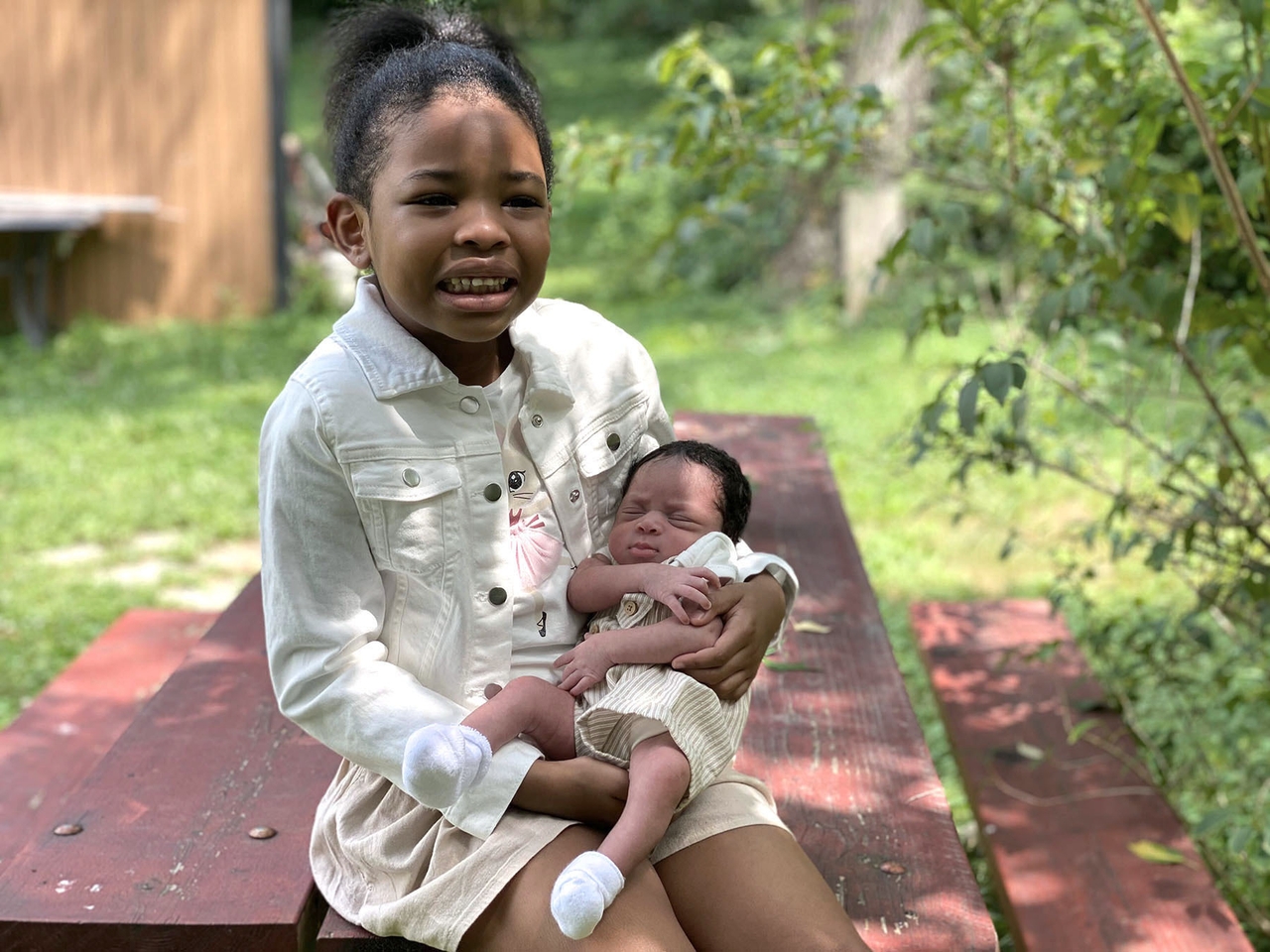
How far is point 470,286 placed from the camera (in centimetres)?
190

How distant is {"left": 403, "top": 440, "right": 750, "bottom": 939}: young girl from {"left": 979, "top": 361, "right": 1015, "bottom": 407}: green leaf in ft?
1.67

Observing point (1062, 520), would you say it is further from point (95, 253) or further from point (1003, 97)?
point (95, 253)

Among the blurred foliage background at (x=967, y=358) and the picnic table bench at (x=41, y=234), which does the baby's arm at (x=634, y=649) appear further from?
the picnic table bench at (x=41, y=234)

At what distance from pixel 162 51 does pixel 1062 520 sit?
6.60 m

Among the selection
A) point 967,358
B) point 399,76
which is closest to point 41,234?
point 967,358

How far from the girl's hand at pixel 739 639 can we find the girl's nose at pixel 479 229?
A: 609mm

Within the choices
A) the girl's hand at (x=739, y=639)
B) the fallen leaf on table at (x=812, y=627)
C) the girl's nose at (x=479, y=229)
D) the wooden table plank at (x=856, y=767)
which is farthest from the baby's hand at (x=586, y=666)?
the fallen leaf on table at (x=812, y=627)

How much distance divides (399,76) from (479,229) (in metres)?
0.26

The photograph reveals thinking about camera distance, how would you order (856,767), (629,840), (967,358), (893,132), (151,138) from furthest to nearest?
(151,138) → (893,132) → (967,358) → (856,767) → (629,840)

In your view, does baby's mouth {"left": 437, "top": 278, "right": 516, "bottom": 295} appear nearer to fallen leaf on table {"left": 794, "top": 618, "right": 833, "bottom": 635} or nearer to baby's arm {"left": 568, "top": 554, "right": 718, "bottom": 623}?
baby's arm {"left": 568, "top": 554, "right": 718, "bottom": 623}

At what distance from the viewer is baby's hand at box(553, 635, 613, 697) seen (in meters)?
1.99

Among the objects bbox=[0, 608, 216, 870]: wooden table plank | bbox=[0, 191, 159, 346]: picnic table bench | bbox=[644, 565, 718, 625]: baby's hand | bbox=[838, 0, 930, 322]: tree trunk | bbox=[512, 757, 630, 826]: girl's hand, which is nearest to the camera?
bbox=[512, 757, 630, 826]: girl's hand

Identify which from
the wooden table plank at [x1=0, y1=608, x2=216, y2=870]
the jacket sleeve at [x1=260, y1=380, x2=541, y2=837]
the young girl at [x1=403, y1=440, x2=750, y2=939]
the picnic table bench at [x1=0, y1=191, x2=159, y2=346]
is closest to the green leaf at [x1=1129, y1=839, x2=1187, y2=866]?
the young girl at [x1=403, y1=440, x2=750, y2=939]

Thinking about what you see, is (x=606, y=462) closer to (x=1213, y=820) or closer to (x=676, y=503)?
(x=676, y=503)
